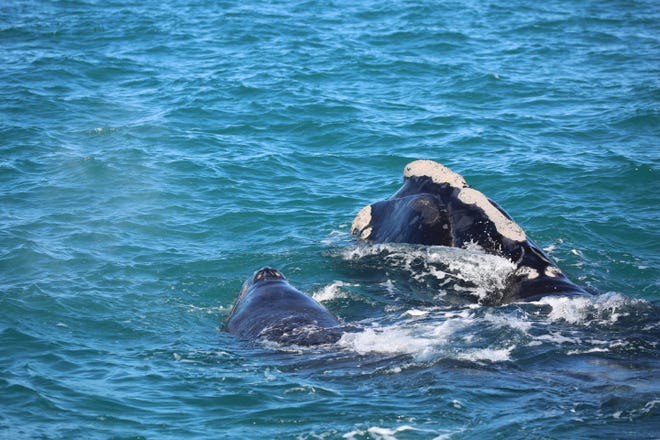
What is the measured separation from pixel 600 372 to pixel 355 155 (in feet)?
38.7

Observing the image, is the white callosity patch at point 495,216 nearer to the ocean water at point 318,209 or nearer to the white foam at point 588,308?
the ocean water at point 318,209

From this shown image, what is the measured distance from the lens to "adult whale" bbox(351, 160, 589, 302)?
12500 millimetres

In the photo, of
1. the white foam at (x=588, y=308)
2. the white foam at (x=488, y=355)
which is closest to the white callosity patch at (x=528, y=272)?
the white foam at (x=588, y=308)

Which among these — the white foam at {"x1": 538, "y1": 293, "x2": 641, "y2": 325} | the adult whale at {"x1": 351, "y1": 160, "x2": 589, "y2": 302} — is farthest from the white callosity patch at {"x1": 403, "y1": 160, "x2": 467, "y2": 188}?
the white foam at {"x1": 538, "y1": 293, "x2": 641, "y2": 325}

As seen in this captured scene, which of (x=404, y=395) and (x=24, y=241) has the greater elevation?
(x=24, y=241)

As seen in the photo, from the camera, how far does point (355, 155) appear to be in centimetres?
2094

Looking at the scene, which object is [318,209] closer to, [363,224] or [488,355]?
[363,224]

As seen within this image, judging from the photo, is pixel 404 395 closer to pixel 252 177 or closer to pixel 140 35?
pixel 252 177

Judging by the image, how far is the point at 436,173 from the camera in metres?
14.2

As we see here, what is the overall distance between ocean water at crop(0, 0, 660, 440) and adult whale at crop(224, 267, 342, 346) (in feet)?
0.82

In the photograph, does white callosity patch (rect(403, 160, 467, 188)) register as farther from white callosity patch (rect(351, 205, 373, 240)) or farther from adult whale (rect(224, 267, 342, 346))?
adult whale (rect(224, 267, 342, 346))

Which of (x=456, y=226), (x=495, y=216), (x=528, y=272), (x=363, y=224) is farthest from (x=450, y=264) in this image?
(x=363, y=224)

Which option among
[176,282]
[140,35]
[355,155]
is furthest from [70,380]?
[140,35]

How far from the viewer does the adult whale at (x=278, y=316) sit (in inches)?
441
